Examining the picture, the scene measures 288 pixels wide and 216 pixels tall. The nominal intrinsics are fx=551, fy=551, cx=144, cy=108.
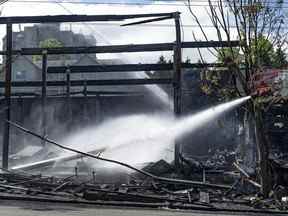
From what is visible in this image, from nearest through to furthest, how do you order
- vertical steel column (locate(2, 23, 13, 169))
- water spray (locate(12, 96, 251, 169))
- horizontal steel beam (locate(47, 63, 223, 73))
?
1. vertical steel column (locate(2, 23, 13, 169))
2. water spray (locate(12, 96, 251, 169))
3. horizontal steel beam (locate(47, 63, 223, 73))

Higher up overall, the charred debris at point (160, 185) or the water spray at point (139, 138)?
the water spray at point (139, 138)

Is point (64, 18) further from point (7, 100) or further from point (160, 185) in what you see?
point (160, 185)

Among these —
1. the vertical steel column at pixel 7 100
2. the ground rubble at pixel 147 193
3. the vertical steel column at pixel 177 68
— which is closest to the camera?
the ground rubble at pixel 147 193

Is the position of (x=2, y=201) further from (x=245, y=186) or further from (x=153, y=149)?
(x=153, y=149)

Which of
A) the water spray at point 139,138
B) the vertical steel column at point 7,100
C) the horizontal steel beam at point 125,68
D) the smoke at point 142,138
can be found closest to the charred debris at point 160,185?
the vertical steel column at point 7,100

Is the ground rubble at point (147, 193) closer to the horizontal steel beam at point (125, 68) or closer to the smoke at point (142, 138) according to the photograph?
the smoke at point (142, 138)

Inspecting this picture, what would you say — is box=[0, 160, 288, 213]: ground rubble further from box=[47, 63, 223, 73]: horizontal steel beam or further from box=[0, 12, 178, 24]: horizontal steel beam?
box=[47, 63, 223, 73]: horizontal steel beam

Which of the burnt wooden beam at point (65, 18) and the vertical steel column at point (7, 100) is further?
the burnt wooden beam at point (65, 18)

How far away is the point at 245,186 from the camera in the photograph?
53.2 ft

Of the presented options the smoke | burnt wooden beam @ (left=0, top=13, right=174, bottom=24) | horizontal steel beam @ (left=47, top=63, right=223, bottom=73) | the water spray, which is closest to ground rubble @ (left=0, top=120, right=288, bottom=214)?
the water spray

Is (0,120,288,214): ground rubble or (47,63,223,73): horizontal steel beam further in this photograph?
(47,63,223,73): horizontal steel beam

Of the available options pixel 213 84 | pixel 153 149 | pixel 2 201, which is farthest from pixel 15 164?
pixel 213 84

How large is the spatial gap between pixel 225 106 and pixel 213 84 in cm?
352

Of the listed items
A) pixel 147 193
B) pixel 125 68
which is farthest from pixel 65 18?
pixel 147 193
